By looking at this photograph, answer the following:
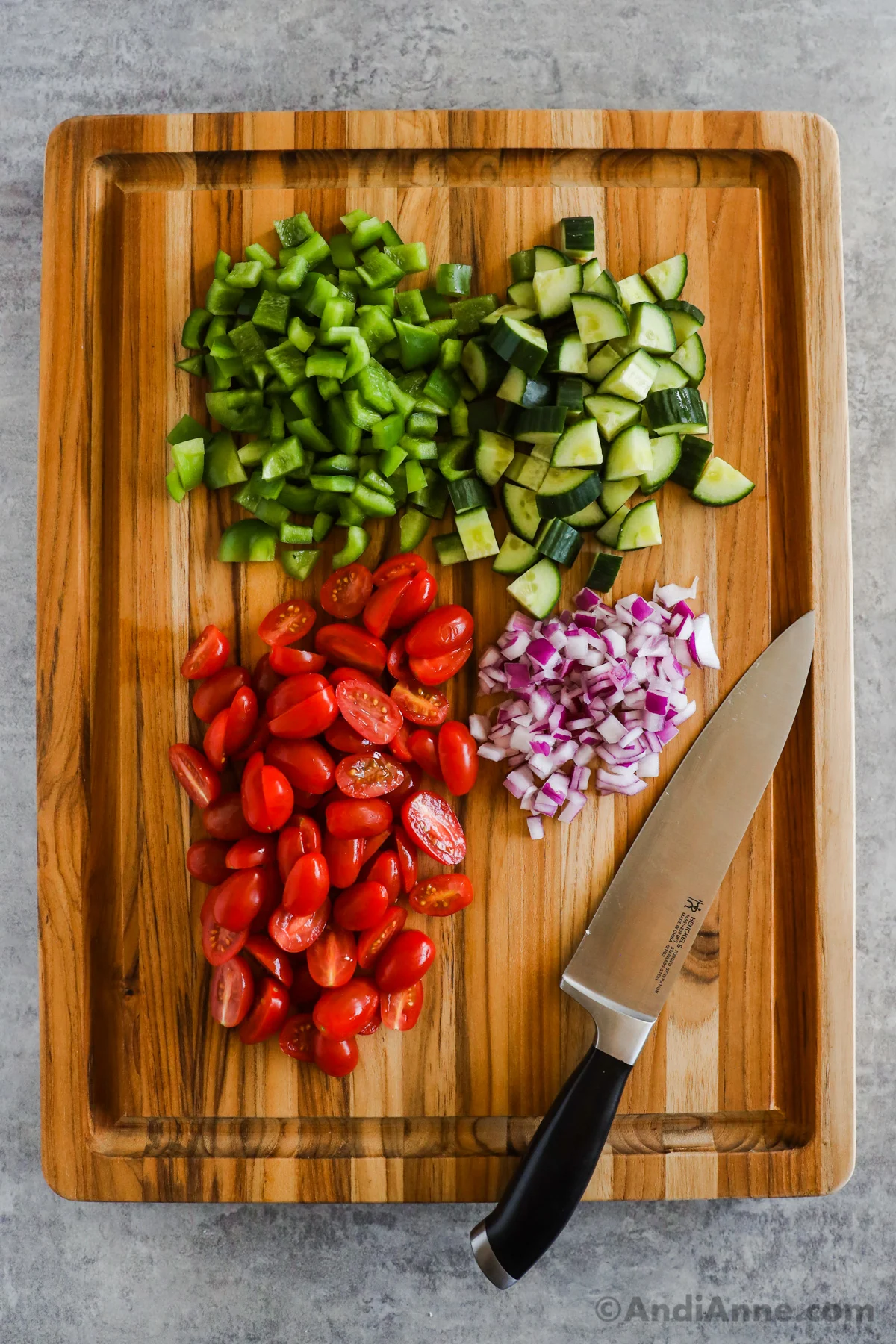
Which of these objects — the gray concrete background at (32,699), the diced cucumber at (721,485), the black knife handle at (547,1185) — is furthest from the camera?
the gray concrete background at (32,699)

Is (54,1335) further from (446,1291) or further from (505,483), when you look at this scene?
(505,483)

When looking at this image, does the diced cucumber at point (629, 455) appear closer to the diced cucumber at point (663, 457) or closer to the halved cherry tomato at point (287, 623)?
the diced cucumber at point (663, 457)

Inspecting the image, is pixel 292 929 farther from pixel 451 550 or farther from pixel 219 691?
pixel 451 550

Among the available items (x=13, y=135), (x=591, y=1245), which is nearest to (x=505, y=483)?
(x=13, y=135)

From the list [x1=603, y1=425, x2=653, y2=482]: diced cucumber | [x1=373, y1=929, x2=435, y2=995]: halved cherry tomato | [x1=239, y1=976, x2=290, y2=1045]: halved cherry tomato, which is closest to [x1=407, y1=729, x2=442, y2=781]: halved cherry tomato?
[x1=373, y1=929, x2=435, y2=995]: halved cherry tomato

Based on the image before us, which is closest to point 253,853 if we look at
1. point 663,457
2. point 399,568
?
point 399,568

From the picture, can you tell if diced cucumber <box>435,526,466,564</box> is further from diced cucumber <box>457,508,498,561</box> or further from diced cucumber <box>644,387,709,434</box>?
diced cucumber <box>644,387,709,434</box>

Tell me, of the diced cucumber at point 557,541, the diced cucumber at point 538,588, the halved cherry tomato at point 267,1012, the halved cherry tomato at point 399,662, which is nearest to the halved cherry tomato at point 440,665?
the halved cherry tomato at point 399,662
